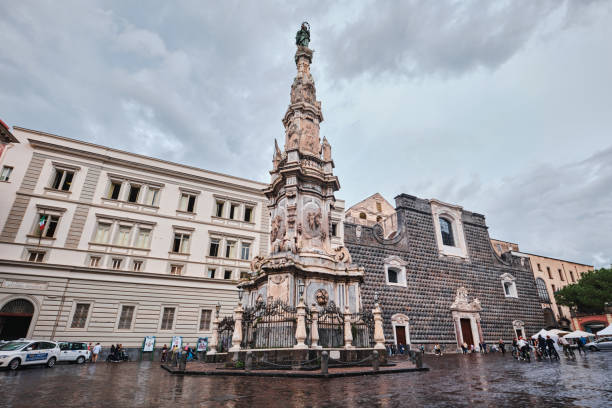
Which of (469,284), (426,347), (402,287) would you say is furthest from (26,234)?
(469,284)

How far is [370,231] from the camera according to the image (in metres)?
27.5

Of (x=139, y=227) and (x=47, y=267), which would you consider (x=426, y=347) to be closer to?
(x=139, y=227)

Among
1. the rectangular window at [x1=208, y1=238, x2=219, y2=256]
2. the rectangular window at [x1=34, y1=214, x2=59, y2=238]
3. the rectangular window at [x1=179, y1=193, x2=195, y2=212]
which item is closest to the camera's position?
the rectangular window at [x1=34, y1=214, x2=59, y2=238]

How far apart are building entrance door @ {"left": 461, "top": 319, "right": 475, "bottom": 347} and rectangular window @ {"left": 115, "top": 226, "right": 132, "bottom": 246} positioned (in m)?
27.6

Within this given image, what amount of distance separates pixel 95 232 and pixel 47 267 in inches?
126

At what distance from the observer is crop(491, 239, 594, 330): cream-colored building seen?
37938 millimetres

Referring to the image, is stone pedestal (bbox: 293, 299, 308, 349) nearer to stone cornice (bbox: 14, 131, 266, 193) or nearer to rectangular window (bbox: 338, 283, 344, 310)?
rectangular window (bbox: 338, 283, 344, 310)

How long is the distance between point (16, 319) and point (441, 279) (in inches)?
1212

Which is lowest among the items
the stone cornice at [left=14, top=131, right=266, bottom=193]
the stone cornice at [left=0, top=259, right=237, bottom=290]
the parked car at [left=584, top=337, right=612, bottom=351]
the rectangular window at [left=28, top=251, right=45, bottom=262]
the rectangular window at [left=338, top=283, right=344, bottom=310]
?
the parked car at [left=584, top=337, right=612, bottom=351]

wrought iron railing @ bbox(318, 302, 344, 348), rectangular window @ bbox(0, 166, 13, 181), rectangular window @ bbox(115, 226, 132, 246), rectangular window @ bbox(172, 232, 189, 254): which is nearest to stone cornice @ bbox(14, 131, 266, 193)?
rectangular window @ bbox(0, 166, 13, 181)

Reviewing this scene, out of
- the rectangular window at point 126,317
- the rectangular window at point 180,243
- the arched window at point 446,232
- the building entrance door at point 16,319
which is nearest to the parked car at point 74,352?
the rectangular window at point 126,317

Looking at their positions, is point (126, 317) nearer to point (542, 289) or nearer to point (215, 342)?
point (215, 342)

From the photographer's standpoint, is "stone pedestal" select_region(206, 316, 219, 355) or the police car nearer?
the police car

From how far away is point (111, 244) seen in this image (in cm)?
2061
